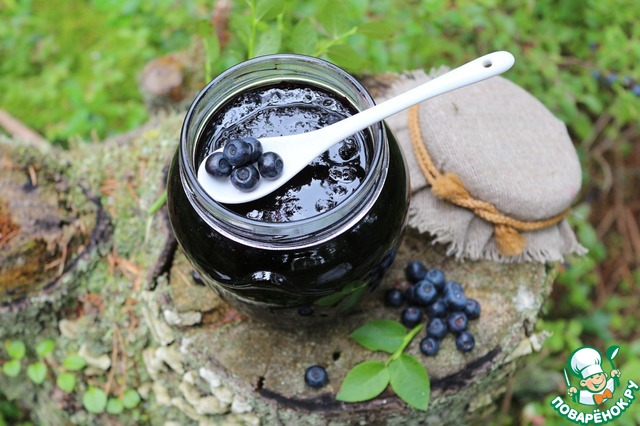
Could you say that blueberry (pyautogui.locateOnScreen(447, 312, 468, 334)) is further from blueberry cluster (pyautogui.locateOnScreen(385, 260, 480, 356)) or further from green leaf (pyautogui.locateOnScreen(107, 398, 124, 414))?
green leaf (pyautogui.locateOnScreen(107, 398, 124, 414))

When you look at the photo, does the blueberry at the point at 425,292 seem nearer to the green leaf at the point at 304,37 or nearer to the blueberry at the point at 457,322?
the blueberry at the point at 457,322

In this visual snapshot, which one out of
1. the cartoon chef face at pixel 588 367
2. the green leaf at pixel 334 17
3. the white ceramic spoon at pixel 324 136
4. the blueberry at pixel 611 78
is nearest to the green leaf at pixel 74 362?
the white ceramic spoon at pixel 324 136

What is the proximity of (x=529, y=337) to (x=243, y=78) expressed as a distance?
0.91 metres

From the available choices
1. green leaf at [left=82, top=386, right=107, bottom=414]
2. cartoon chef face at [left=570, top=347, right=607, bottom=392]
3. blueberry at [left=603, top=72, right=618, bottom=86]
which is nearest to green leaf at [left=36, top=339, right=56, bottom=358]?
green leaf at [left=82, top=386, right=107, bottom=414]

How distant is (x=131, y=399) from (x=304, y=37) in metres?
1.04

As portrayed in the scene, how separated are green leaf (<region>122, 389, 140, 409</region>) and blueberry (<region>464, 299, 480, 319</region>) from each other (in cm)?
88

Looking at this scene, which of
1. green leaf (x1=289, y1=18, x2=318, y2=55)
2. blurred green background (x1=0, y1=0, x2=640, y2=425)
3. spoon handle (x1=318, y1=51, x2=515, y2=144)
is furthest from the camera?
blurred green background (x1=0, y1=0, x2=640, y2=425)

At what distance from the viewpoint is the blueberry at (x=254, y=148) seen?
1010mm

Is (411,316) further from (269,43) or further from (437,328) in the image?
(269,43)

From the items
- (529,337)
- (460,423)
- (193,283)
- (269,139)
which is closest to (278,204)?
(269,139)

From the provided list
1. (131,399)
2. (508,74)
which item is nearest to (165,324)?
(131,399)

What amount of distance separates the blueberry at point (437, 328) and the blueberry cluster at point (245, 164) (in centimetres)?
60

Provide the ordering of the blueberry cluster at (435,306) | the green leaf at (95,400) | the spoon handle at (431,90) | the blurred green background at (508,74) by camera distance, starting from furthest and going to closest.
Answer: the blurred green background at (508,74) < the green leaf at (95,400) < the blueberry cluster at (435,306) < the spoon handle at (431,90)

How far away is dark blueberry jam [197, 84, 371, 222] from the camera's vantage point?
3.41 feet
